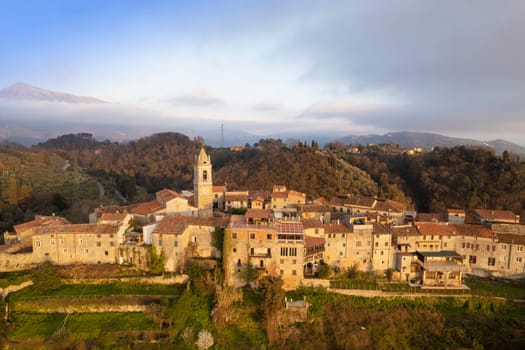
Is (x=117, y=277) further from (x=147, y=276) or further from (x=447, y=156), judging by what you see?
(x=447, y=156)

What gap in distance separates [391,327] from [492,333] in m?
8.68

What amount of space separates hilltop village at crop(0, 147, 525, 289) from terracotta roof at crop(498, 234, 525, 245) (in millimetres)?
97

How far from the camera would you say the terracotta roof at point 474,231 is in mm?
33062

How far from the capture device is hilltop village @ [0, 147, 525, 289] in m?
27.9

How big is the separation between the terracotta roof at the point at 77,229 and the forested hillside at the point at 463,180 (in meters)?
Result: 53.3

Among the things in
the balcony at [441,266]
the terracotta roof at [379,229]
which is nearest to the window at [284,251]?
the terracotta roof at [379,229]

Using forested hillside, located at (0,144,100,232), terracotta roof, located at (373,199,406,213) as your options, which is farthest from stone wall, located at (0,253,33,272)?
terracotta roof, located at (373,199,406,213)

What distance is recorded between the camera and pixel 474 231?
33.6 metres

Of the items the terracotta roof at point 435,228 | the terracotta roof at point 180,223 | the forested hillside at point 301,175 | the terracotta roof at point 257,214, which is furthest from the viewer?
the forested hillside at point 301,175

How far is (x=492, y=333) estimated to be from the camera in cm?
2656

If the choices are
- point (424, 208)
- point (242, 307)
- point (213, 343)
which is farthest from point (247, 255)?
point (424, 208)

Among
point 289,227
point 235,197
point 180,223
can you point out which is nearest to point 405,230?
point 289,227

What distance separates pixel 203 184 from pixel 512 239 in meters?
33.6

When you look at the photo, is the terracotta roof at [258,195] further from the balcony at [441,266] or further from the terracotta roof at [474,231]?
the terracotta roof at [474,231]
